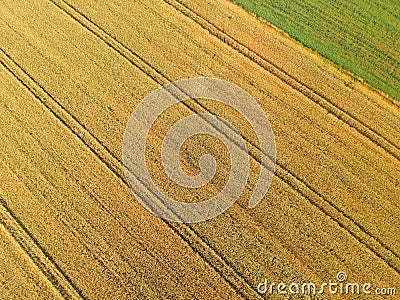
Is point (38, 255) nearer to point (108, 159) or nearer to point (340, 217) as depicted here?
point (108, 159)

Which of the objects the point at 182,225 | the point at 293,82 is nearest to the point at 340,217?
the point at 182,225

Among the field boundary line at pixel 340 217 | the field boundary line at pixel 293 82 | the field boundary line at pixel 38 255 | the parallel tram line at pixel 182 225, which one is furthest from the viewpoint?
the field boundary line at pixel 293 82

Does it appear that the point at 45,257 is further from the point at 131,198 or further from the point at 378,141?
the point at 378,141

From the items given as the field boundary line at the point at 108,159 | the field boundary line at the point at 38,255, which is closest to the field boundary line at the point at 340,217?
the field boundary line at the point at 108,159

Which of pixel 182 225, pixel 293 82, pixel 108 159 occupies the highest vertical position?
pixel 293 82

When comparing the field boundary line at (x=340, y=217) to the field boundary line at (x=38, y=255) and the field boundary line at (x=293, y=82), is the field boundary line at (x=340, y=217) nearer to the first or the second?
the field boundary line at (x=293, y=82)

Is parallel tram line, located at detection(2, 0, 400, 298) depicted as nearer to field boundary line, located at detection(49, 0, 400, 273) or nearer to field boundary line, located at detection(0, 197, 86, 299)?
field boundary line, located at detection(49, 0, 400, 273)
